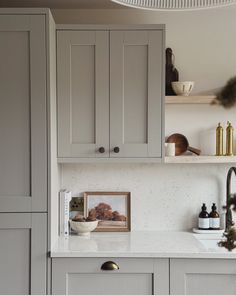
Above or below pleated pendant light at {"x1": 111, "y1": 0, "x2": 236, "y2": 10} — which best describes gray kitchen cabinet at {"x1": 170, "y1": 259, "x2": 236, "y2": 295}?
below

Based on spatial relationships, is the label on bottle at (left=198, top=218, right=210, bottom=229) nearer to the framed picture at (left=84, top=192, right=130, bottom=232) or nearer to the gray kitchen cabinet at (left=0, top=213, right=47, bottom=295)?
the framed picture at (left=84, top=192, right=130, bottom=232)

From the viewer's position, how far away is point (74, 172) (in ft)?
10.3

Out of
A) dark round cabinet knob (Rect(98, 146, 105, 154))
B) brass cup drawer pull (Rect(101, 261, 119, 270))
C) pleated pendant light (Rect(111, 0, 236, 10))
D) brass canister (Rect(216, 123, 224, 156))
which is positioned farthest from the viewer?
brass canister (Rect(216, 123, 224, 156))

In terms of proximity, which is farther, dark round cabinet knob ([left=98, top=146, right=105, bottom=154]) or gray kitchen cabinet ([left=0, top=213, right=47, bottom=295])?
dark round cabinet knob ([left=98, top=146, right=105, bottom=154])

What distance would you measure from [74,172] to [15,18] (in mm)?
1110

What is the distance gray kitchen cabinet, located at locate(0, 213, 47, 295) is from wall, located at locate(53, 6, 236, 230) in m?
0.65

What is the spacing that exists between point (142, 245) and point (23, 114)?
101 cm

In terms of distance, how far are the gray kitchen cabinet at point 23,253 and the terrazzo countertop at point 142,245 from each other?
11 cm

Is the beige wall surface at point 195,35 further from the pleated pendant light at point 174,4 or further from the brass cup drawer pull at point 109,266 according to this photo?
the pleated pendant light at point 174,4

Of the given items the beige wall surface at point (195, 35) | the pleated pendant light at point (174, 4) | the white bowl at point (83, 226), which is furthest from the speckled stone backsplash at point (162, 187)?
the pleated pendant light at point (174, 4)

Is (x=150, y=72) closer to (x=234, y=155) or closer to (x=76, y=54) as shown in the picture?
(x=76, y=54)

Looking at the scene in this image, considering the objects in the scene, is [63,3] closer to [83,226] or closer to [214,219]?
[83,226]

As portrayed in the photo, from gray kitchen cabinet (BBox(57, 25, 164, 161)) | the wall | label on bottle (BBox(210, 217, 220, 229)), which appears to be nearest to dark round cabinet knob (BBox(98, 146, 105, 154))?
gray kitchen cabinet (BBox(57, 25, 164, 161))

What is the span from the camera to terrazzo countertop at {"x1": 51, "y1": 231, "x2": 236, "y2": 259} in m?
2.48
